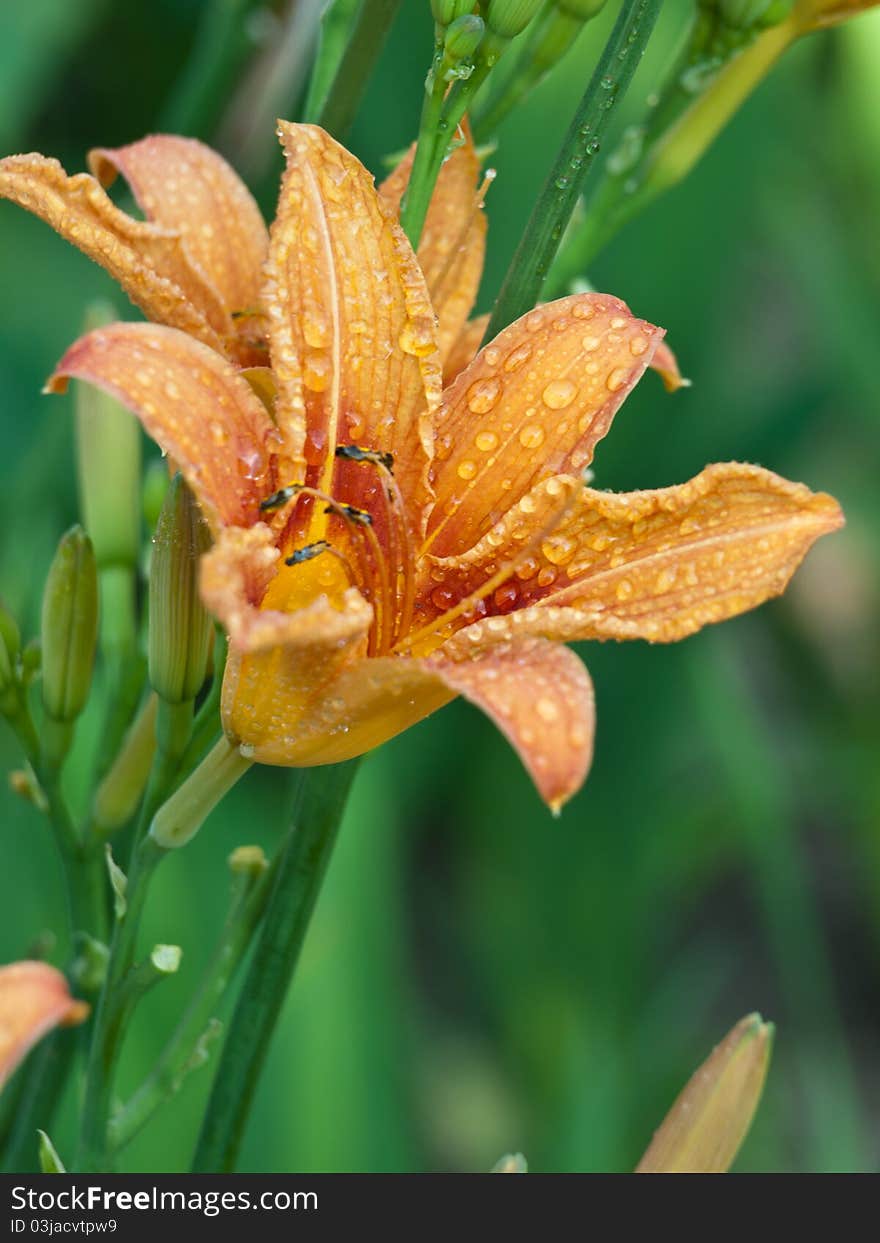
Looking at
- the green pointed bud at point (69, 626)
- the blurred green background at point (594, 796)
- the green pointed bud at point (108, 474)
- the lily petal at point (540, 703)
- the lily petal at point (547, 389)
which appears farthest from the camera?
the blurred green background at point (594, 796)

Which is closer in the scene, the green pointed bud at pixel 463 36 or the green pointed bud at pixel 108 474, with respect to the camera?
the green pointed bud at pixel 463 36

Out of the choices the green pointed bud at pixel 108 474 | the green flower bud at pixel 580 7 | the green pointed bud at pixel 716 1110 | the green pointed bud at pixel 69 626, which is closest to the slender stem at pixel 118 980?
the green pointed bud at pixel 69 626

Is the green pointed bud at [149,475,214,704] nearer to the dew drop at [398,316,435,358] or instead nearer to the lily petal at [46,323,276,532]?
the lily petal at [46,323,276,532]

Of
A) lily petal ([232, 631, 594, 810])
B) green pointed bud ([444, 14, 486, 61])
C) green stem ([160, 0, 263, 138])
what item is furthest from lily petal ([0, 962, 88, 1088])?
green stem ([160, 0, 263, 138])

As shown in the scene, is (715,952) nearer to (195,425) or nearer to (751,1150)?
(751,1150)

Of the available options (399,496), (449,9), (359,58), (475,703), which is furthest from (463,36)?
(475,703)

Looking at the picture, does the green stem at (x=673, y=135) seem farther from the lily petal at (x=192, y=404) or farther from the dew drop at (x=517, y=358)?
the lily petal at (x=192, y=404)

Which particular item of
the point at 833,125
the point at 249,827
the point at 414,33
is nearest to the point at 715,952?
the point at 249,827
